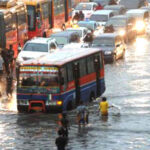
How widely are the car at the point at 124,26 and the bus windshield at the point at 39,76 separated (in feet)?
90.3

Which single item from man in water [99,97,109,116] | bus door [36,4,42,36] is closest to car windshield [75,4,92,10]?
bus door [36,4,42,36]

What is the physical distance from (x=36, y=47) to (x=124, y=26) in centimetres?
1532

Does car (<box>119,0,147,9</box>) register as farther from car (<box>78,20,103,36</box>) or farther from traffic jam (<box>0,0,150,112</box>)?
car (<box>78,20,103,36</box>)

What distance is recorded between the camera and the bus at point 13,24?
149 feet

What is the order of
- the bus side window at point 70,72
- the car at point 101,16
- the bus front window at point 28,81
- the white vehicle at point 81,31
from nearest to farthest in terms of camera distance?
the bus front window at point 28,81 → the bus side window at point 70,72 → the white vehicle at point 81,31 → the car at point 101,16

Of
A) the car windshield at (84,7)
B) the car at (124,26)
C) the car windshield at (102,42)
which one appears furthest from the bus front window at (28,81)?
the car windshield at (84,7)

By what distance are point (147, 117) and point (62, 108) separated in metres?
3.06

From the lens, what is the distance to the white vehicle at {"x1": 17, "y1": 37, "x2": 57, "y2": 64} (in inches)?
1732

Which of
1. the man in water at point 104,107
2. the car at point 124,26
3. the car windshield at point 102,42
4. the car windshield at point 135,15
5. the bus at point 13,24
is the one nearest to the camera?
the man in water at point 104,107

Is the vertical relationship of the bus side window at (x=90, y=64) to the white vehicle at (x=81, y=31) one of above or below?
above

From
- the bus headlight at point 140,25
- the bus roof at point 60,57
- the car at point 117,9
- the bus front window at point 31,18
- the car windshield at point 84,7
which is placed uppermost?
the bus roof at point 60,57

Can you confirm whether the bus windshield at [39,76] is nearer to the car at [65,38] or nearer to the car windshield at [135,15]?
the car at [65,38]

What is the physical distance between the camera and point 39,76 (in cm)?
3092

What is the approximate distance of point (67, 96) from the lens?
31.1 m
